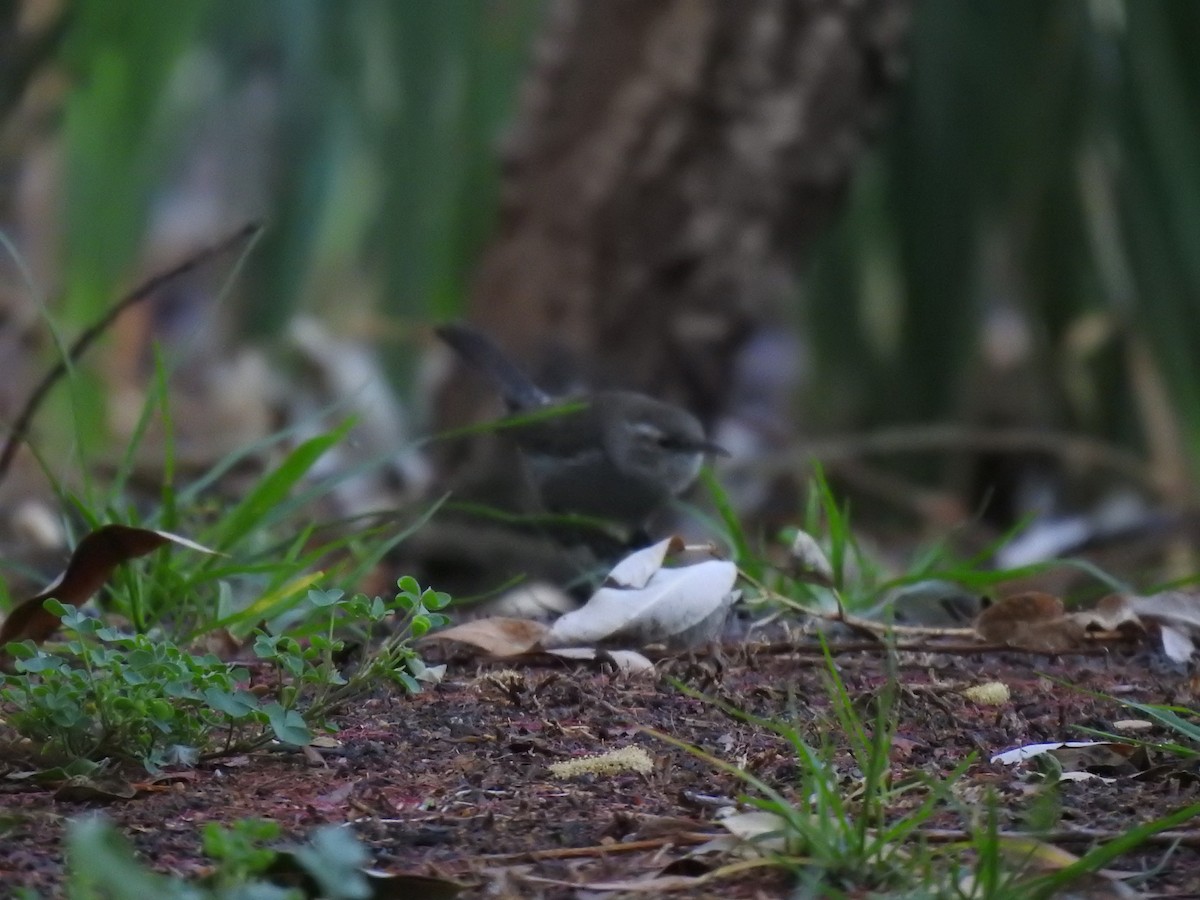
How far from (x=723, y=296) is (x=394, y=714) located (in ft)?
15.3

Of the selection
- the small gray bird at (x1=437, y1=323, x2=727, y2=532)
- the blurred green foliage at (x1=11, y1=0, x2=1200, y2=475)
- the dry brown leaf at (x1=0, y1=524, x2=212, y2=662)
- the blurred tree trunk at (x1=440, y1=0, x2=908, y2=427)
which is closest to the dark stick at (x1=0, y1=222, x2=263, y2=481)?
the dry brown leaf at (x1=0, y1=524, x2=212, y2=662)

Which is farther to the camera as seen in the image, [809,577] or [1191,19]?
[1191,19]

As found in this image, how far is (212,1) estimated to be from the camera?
7.03 m

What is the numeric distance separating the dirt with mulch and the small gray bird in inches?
83.6

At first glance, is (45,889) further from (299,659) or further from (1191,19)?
(1191,19)

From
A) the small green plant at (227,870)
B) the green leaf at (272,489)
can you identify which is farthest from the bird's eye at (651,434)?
the small green plant at (227,870)

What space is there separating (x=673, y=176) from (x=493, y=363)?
1855 millimetres

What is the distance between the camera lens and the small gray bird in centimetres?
509

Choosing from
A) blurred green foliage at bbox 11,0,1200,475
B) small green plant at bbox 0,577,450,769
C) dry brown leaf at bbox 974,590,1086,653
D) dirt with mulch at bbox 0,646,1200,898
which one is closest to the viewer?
dirt with mulch at bbox 0,646,1200,898


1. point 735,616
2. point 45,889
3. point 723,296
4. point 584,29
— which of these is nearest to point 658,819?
point 45,889

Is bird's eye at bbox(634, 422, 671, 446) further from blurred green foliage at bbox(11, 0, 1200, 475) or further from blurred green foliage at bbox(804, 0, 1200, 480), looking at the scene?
blurred green foliage at bbox(804, 0, 1200, 480)

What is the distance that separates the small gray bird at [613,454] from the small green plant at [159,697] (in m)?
2.64

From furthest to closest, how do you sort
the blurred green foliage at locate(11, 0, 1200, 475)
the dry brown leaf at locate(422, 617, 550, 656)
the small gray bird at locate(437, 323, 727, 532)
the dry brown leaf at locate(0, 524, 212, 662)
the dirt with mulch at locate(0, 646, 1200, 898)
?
the blurred green foliage at locate(11, 0, 1200, 475)
the small gray bird at locate(437, 323, 727, 532)
the dry brown leaf at locate(422, 617, 550, 656)
the dry brown leaf at locate(0, 524, 212, 662)
the dirt with mulch at locate(0, 646, 1200, 898)

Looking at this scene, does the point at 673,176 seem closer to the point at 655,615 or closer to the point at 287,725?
the point at 655,615
